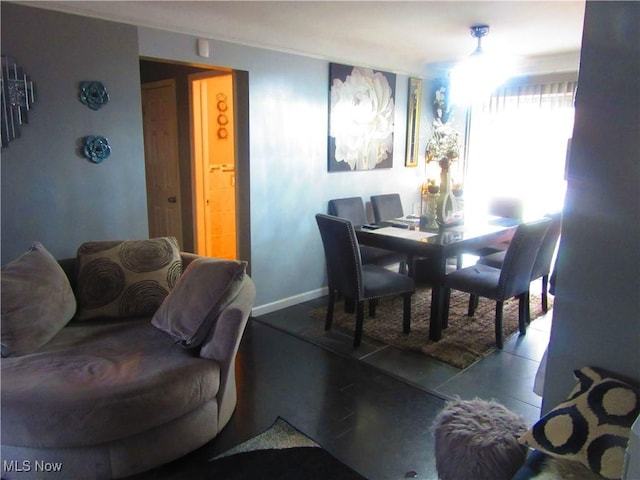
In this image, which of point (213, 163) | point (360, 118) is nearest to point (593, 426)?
point (360, 118)

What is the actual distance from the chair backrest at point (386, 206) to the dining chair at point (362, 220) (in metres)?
0.15

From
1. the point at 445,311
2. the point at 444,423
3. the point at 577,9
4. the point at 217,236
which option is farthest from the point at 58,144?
the point at 577,9

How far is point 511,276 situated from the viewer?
332 centimetres

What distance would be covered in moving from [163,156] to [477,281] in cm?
325

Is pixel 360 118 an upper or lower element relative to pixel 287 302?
upper

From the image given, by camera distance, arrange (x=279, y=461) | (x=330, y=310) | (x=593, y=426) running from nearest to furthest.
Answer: (x=593, y=426), (x=279, y=461), (x=330, y=310)

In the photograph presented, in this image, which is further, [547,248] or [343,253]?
[547,248]

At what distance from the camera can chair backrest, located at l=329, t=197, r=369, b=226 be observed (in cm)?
441

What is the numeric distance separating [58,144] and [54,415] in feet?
5.53

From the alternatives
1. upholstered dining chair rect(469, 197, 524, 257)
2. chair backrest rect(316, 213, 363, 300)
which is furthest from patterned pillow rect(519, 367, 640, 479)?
upholstered dining chair rect(469, 197, 524, 257)

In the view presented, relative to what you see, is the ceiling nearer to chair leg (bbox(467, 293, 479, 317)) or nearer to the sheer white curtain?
the sheer white curtain

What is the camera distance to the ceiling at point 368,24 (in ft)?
9.96

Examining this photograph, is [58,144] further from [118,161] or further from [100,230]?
[100,230]

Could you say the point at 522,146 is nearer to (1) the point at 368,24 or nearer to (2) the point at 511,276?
(2) the point at 511,276
